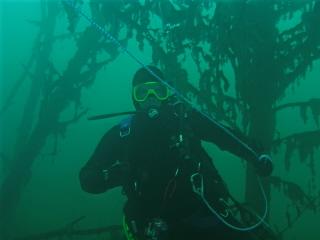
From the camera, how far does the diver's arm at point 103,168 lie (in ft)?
11.8

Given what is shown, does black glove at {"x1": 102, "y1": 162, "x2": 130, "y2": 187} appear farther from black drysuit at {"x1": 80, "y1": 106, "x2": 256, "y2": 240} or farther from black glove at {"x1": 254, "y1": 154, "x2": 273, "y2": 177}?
black glove at {"x1": 254, "y1": 154, "x2": 273, "y2": 177}

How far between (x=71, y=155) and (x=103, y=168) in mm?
20700

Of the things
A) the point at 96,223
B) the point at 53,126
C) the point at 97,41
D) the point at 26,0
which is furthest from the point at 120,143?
the point at 26,0

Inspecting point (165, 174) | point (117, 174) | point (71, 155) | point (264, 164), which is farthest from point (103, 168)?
point (71, 155)

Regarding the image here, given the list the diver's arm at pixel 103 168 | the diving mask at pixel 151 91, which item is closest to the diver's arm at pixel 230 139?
the diving mask at pixel 151 91

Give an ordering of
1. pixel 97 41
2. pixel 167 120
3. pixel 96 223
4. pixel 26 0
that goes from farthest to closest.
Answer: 1. pixel 26 0
2. pixel 96 223
3. pixel 97 41
4. pixel 167 120

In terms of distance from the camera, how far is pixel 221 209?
3.23 metres

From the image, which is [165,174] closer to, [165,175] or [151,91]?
[165,175]

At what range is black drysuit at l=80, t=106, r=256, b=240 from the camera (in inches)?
123

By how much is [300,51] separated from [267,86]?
1.95 feet

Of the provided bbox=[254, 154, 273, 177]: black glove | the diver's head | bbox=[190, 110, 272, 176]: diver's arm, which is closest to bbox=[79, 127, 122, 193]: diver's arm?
the diver's head

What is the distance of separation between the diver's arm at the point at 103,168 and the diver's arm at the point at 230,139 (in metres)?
0.74

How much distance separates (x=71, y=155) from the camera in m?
24.0

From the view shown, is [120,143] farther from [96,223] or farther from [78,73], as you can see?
[96,223]
